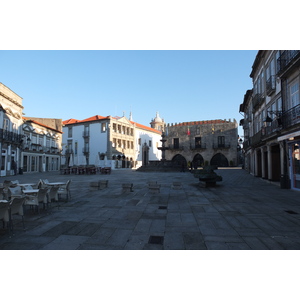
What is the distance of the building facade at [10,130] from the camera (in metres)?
23.2

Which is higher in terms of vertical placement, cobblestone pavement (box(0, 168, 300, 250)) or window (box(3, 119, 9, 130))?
window (box(3, 119, 9, 130))

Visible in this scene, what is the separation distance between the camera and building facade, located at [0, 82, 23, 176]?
23.2 m

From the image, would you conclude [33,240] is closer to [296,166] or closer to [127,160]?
[296,166]

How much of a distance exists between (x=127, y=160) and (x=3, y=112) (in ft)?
90.6

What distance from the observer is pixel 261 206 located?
759 cm

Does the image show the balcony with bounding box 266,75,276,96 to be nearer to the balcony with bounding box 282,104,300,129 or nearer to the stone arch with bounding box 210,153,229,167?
the balcony with bounding box 282,104,300,129

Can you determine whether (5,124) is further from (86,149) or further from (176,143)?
(176,143)

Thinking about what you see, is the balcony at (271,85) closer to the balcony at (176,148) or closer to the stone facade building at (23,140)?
the stone facade building at (23,140)

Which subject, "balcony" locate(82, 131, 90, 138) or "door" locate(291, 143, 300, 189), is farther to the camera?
"balcony" locate(82, 131, 90, 138)

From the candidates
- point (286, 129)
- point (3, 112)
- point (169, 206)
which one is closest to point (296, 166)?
point (286, 129)

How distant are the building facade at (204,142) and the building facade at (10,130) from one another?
28.5 meters

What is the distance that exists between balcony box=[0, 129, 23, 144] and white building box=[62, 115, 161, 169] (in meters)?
15.6

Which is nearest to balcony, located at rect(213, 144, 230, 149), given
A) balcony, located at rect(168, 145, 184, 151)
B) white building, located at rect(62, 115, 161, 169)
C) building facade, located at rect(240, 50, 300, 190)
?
balcony, located at rect(168, 145, 184, 151)

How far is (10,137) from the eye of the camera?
79.9ft
